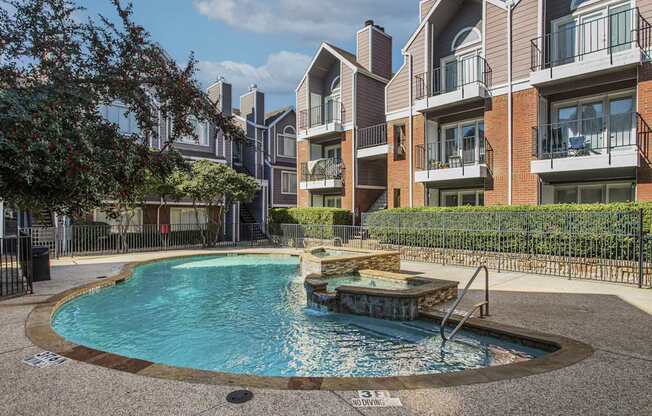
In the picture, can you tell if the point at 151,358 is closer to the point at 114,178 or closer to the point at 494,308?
the point at 114,178

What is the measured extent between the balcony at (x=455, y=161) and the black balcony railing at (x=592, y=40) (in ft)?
12.2

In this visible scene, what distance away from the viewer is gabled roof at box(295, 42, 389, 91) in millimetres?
21266

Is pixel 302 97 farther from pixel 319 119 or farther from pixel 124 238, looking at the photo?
pixel 124 238

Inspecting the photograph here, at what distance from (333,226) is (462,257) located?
7.16 meters

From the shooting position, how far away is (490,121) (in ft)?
51.6

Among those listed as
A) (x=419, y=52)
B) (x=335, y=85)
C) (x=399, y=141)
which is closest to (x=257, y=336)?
(x=399, y=141)

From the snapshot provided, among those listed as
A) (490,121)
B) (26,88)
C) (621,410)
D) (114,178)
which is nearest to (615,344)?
(621,410)

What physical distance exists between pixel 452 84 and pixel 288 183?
596 inches

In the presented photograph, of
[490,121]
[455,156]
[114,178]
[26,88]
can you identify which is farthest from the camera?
[455,156]

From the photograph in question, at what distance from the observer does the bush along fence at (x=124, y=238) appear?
16406 millimetres

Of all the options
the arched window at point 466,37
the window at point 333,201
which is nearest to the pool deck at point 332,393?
the arched window at point 466,37

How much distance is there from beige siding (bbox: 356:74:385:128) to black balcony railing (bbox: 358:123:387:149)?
439mm

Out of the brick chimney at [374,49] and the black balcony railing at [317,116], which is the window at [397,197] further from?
the brick chimney at [374,49]

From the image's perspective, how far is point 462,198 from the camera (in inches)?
701
